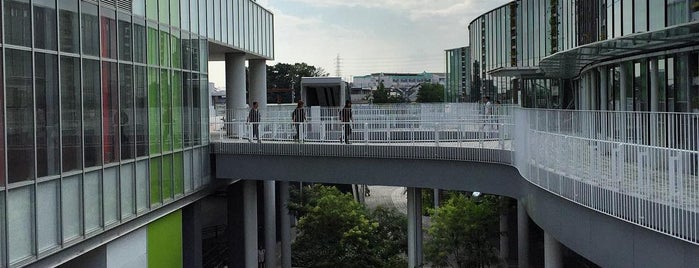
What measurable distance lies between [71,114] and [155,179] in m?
4.71

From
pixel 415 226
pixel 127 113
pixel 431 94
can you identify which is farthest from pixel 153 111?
pixel 431 94

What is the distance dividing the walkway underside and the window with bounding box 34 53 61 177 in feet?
27.8

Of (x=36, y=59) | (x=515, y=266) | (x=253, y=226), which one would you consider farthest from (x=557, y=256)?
(x=515, y=266)

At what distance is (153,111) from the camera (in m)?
18.2

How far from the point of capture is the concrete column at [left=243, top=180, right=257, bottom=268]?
24562 mm

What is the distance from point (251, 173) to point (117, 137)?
620cm

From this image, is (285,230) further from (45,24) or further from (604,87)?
(45,24)

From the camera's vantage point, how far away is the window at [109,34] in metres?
15.1

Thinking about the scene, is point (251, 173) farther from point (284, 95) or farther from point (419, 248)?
point (284, 95)

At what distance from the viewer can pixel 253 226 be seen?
25.0 m

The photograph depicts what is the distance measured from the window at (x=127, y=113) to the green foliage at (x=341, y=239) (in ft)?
38.1

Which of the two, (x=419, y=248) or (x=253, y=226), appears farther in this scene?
(x=253, y=226)

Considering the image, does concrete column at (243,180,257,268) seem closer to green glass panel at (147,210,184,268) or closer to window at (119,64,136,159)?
green glass panel at (147,210,184,268)

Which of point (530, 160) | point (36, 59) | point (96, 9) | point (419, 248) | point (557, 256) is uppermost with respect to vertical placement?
point (96, 9)
